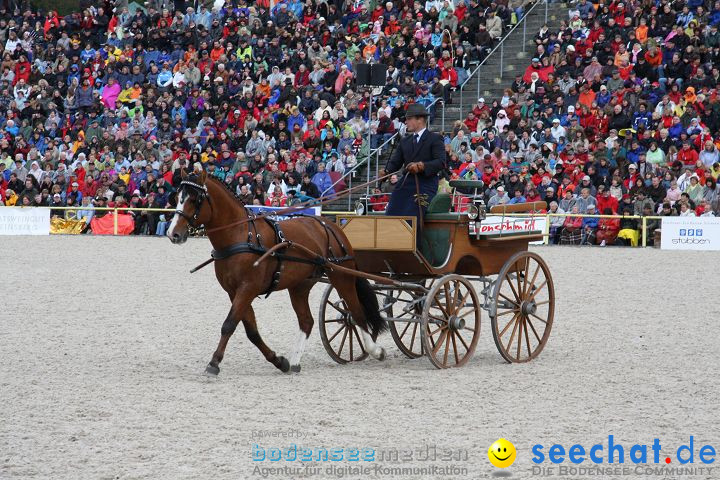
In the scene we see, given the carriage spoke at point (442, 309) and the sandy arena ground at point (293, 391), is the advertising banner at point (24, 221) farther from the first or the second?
the carriage spoke at point (442, 309)

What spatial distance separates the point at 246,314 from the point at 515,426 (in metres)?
2.56

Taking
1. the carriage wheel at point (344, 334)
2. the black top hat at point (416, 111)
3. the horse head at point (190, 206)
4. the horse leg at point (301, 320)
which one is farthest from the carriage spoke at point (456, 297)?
the horse head at point (190, 206)

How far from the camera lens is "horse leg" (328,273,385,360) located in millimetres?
8820

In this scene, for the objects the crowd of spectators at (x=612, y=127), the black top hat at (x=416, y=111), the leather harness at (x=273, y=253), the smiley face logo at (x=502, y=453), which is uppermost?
the crowd of spectators at (x=612, y=127)

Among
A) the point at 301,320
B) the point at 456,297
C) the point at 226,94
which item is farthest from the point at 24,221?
the point at 456,297

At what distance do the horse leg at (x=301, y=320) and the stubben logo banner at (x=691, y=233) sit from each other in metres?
13.1

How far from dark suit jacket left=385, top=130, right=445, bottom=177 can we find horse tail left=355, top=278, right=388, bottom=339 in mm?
1004

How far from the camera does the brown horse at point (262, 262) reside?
8.13 m

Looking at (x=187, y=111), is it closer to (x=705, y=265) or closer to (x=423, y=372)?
(x=705, y=265)

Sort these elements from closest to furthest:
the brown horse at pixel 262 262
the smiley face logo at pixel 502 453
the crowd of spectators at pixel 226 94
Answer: the smiley face logo at pixel 502 453 < the brown horse at pixel 262 262 < the crowd of spectators at pixel 226 94

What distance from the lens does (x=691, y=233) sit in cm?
2048

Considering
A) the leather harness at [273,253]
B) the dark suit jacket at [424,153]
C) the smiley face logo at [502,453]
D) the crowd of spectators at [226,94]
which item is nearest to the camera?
the smiley face logo at [502,453]

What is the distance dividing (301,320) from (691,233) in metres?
13.5

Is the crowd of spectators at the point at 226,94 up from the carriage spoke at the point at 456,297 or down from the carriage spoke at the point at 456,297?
up
